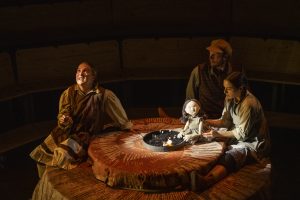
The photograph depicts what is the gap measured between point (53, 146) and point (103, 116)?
2.12ft

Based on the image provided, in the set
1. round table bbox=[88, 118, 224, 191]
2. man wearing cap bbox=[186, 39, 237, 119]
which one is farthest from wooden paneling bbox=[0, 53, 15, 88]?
man wearing cap bbox=[186, 39, 237, 119]

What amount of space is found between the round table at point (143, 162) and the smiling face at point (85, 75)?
2.05 ft

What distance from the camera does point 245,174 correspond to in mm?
4520

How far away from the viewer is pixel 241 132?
464 cm

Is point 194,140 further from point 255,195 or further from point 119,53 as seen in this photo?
Answer: point 119,53

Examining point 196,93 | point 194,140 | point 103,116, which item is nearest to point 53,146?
point 103,116

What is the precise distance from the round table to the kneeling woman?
0.36ft

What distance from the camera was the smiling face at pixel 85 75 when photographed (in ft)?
15.8

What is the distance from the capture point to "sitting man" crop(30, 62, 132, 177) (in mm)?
4836

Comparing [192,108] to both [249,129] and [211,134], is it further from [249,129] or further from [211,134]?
[249,129]

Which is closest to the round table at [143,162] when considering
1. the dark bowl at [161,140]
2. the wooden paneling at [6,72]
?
the dark bowl at [161,140]

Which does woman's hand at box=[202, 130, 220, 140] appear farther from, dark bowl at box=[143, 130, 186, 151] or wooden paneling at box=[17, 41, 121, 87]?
wooden paneling at box=[17, 41, 121, 87]

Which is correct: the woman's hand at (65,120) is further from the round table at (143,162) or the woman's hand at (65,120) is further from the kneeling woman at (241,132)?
the kneeling woman at (241,132)

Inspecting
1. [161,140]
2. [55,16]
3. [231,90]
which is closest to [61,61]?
[55,16]
